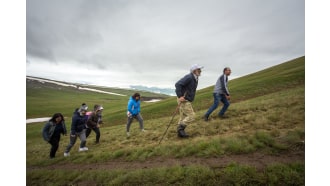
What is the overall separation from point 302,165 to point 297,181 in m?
0.66

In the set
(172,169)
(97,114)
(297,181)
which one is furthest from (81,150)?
(297,181)

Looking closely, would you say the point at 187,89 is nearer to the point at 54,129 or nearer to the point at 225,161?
the point at 225,161

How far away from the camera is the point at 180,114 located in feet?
26.5

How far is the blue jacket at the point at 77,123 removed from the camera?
9.44m

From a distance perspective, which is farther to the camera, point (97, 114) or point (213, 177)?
point (97, 114)

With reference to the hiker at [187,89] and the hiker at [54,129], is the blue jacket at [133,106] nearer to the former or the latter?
the hiker at [54,129]

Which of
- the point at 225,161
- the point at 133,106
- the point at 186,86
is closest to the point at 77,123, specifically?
the point at 133,106

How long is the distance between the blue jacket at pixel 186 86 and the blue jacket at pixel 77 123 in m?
6.50

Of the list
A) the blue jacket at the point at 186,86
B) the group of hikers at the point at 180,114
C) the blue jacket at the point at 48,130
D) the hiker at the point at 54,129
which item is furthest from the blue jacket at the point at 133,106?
the blue jacket at the point at 186,86

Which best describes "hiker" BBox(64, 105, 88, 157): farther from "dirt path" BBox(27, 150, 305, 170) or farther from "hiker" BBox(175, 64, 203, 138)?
"hiker" BBox(175, 64, 203, 138)

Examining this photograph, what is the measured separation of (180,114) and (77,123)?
21.6 feet

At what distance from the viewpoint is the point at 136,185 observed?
4.77m

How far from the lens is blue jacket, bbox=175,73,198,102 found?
7.55 metres
